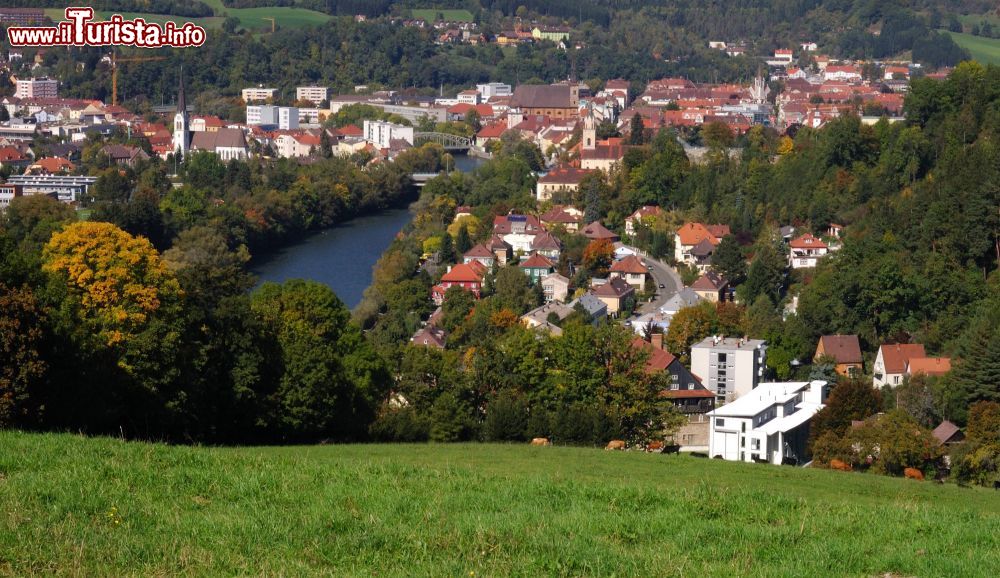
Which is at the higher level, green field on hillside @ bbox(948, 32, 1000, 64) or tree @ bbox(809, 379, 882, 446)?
green field on hillside @ bbox(948, 32, 1000, 64)

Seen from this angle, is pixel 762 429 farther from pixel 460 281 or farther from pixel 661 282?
pixel 661 282

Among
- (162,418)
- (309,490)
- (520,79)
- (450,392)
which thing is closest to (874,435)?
(450,392)

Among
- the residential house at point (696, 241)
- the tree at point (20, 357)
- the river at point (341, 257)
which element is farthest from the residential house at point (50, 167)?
the tree at point (20, 357)

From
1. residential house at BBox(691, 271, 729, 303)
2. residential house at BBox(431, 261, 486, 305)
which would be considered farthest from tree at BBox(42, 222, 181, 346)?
residential house at BBox(691, 271, 729, 303)

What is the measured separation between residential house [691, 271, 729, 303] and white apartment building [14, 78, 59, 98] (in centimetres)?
4460

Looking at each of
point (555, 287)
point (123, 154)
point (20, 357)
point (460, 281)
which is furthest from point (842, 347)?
point (123, 154)

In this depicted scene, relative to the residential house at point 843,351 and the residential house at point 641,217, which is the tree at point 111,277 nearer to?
the residential house at point 843,351

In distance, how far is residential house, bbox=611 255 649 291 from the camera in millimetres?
26578

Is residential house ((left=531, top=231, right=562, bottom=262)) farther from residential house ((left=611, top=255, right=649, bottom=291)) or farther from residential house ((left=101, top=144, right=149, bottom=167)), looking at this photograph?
residential house ((left=101, top=144, right=149, bottom=167))

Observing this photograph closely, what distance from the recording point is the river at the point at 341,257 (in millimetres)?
27422

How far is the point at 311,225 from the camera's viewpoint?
115 ft

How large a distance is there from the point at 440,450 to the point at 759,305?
15.3 m

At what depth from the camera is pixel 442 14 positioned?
3526 inches

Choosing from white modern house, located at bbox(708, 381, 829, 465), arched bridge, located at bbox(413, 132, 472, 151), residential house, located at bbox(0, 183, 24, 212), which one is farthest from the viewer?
arched bridge, located at bbox(413, 132, 472, 151)
